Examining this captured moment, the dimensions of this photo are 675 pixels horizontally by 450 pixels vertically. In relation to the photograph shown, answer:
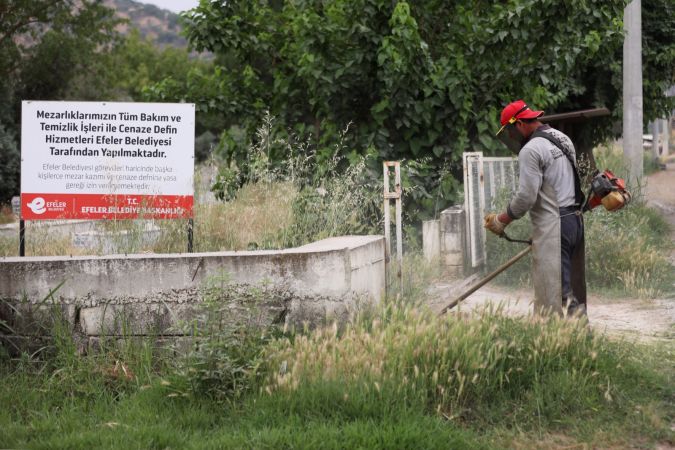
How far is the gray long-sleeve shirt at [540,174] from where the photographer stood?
674 cm

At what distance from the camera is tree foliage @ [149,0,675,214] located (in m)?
11.1

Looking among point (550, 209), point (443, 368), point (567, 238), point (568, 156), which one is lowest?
point (443, 368)

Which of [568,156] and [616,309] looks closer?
[568,156]

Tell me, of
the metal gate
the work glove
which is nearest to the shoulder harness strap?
the work glove

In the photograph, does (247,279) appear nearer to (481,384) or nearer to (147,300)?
(147,300)

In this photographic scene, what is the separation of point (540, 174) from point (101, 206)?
11.7ft

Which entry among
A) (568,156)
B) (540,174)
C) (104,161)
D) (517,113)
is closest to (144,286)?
(104,161)

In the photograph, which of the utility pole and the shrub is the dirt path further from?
the utility pole

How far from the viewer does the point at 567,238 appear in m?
6.91

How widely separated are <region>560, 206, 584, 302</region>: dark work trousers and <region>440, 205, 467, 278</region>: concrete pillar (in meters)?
4.48

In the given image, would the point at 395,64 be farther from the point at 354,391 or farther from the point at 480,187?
the point at 354,391

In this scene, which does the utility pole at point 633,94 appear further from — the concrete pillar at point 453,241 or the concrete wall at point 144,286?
the concrete wall at point 144,286

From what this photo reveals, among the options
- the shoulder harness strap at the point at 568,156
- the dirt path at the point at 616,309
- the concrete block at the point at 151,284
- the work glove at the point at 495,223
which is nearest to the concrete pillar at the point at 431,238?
the dirt path at the point at 616,309

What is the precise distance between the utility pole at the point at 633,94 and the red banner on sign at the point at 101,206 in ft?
37.1
